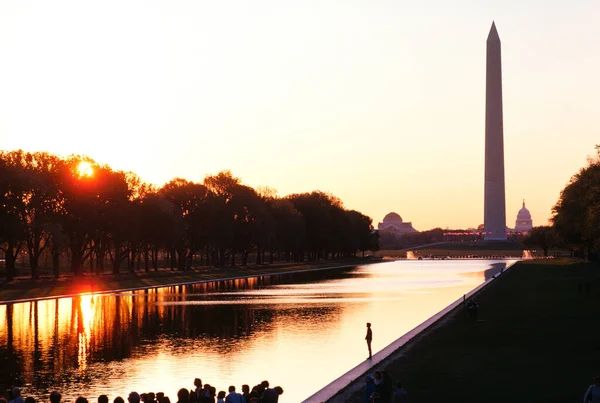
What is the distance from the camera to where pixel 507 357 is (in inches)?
1298

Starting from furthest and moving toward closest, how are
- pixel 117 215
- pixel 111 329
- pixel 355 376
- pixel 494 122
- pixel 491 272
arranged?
pixel 494 122, pixel 491 272, pixel 117 215, pixel 111 329, pixel 355 376

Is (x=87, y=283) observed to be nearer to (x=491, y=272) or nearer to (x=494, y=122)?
(x=491, y=272)

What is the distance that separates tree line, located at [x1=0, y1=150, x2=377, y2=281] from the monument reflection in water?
685 inches

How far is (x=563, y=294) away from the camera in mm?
66625

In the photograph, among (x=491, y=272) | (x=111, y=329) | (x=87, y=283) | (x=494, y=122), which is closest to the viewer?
(x=111, y=329)

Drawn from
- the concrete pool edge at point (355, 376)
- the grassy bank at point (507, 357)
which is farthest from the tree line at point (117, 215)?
the concrete pool edge at point (355, 376)

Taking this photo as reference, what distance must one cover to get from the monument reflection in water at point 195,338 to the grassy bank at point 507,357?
3244 mm

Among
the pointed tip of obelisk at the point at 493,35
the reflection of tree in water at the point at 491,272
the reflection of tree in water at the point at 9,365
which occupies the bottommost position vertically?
the reflection of tree in water at the point at 9,365

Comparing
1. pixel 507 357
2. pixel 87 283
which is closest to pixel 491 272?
pixel 87 283

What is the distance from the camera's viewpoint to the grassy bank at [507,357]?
25.9 m

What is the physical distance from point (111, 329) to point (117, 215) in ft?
183

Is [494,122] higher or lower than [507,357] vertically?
higher

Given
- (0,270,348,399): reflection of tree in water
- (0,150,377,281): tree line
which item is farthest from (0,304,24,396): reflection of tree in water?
(0,150,377,281): tree line

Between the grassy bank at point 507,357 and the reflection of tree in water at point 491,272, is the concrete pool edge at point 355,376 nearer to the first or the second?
the grassy bank at point 507,357
